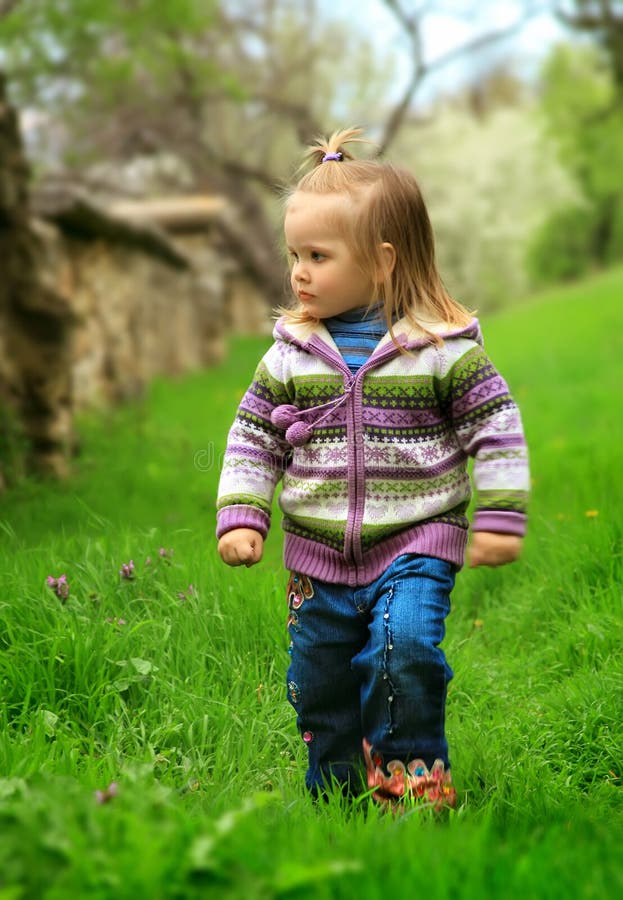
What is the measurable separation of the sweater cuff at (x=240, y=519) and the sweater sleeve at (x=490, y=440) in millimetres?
531

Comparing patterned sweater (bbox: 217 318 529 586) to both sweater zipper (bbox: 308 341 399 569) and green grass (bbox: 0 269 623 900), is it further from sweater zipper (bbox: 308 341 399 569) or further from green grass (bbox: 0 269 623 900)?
green grass (bbox: 0 269 623 900)

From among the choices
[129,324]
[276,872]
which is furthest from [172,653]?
[129,324]

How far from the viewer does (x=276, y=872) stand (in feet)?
5.36

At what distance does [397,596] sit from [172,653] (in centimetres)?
94

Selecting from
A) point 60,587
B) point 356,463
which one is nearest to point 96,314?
point 60,587

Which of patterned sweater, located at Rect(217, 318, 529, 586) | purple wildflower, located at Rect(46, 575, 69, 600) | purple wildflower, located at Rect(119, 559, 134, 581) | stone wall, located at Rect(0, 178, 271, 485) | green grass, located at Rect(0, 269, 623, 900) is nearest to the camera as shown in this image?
green grass, located at Rect(0, 269, 623, 900)

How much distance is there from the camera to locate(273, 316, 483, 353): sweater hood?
2572 millimetres

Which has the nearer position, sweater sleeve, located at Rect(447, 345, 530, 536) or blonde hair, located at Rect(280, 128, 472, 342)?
sweater sleeve, located at Rect(447, 345, 530, 536)

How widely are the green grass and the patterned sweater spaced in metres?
0.59

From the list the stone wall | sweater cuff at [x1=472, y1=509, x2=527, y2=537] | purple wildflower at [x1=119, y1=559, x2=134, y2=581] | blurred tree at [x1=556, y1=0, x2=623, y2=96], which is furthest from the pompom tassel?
blurred tree at [x1=556, y1=0, x2=623, y2=96]

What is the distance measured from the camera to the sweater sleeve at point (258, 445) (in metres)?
2.66

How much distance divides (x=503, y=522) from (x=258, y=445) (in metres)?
0.69

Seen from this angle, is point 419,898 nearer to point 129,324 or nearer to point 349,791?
point 349,791

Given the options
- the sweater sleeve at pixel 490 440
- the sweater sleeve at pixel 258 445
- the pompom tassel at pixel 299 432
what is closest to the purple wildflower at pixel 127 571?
the sweater sleeve at pixel 258 445
